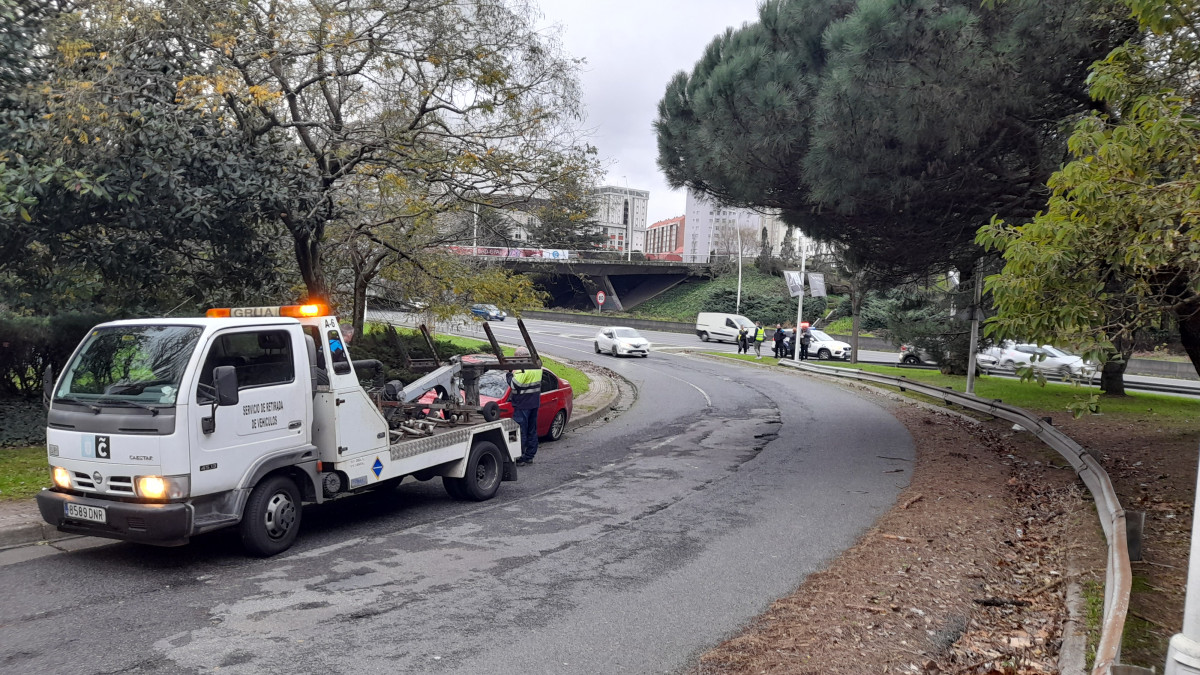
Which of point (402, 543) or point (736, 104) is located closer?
point (402, 543)

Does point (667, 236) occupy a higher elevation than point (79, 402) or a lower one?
higher

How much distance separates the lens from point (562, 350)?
131ft

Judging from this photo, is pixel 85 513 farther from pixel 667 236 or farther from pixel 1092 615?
pixel 667 236

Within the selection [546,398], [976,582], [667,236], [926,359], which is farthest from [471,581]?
[667,236]

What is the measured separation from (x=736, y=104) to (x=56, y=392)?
1010 centimetres

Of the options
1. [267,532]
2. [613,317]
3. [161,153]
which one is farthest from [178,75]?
[613,317]

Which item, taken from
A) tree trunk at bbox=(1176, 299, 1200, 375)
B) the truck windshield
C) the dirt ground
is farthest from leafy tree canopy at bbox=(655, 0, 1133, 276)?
the truck windshield

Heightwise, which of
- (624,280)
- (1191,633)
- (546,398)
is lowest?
(546,398)

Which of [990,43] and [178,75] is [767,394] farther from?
[178,75]

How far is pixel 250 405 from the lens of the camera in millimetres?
6895

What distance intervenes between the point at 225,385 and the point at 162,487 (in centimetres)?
91

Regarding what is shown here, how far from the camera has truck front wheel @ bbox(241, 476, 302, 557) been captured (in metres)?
6.86

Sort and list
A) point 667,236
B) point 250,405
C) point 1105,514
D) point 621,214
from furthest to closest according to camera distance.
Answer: point 667,236
point 621,214
point 1105,514
point 250,405

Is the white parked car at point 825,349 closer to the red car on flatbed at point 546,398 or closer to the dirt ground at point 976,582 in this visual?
the red car on flatbed at point 546,398
